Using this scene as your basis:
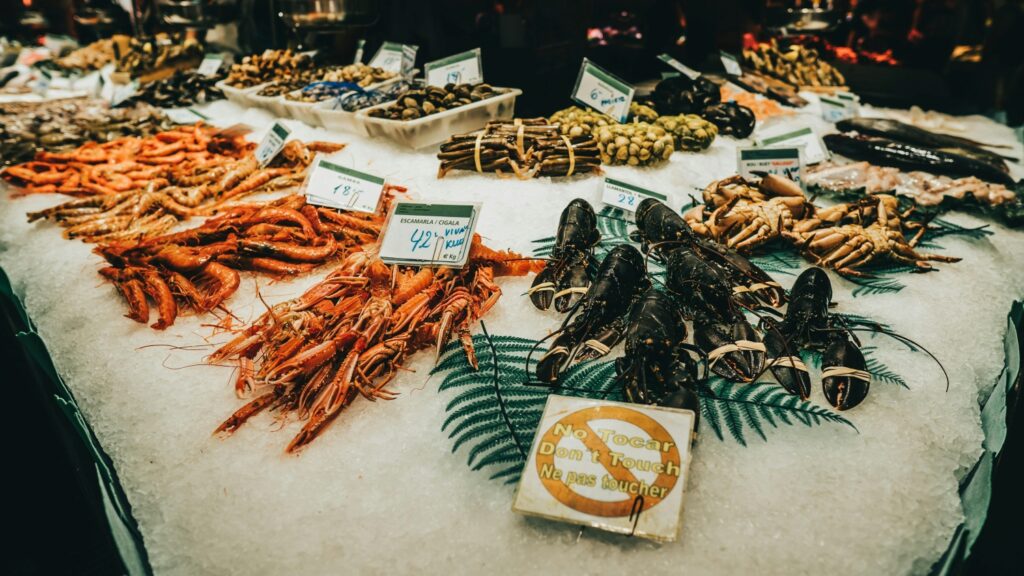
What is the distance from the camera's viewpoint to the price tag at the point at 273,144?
3.58 metres

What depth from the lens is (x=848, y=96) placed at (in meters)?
5.31

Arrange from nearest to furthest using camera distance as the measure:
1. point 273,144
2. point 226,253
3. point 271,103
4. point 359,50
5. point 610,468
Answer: point 610,468
point 226,253
point 273,144
point 271,103
point 359,50

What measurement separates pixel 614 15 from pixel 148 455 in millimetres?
5611

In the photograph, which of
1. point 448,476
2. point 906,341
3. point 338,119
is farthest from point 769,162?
point 338,119

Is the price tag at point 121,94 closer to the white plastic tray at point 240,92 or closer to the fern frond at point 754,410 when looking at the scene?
the white plastic tray at point 240,92

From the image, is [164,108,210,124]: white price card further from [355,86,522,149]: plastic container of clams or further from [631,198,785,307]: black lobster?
[631,198,785,307]: black lobster

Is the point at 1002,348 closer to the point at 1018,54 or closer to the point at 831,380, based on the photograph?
the point at 831,380

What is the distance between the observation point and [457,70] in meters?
4.62

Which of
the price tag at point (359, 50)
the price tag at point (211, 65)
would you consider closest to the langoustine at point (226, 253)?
the price tag at point (359, 50)

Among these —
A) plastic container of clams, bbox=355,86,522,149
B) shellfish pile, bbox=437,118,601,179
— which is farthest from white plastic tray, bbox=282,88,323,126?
shellfish pile, bbox=437,118,601,179

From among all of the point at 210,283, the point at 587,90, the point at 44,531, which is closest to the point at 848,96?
the point at 587,90

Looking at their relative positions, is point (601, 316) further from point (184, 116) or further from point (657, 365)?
point (184, 116)

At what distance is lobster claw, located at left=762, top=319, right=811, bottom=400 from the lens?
1.79 metres

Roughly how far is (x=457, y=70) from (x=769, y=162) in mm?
2641
